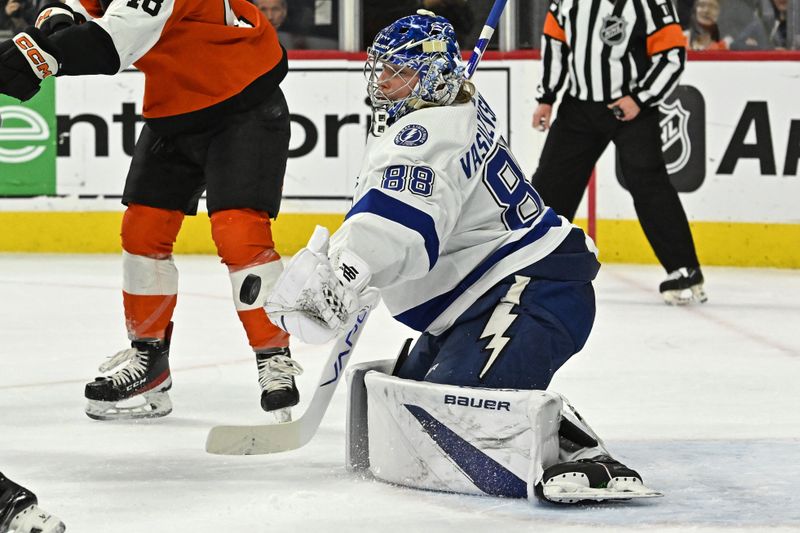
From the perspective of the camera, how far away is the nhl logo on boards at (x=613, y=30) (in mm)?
4992

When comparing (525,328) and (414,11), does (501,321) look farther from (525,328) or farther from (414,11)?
(414,11)

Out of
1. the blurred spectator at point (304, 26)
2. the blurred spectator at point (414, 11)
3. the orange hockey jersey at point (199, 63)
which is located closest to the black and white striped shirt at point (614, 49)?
the blurred spectator at point (414, 11)

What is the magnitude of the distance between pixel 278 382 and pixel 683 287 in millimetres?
2258

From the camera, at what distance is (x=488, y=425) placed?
2.22m

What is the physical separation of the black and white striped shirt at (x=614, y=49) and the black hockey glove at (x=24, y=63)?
109 inches

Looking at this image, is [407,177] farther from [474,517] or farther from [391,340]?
[391,340]

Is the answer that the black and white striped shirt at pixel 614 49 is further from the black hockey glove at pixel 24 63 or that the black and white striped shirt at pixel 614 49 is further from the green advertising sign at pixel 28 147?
the black hockey glove at pixel 24 63

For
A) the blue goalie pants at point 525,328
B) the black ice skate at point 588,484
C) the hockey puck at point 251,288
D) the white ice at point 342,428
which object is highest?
the hockey puck at point 251,288

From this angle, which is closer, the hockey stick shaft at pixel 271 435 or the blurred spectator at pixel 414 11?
the hockey stick shaft at pixel 271 435

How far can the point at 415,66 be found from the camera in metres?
2.34

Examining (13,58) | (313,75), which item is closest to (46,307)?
(313,75)

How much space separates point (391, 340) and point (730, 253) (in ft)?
6.83

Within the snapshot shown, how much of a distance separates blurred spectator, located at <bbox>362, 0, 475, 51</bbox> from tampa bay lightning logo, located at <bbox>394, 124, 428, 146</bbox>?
3.81 m

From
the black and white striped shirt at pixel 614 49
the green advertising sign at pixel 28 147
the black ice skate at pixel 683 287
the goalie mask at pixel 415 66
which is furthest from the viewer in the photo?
the green advertising sign at pixel 28 147
